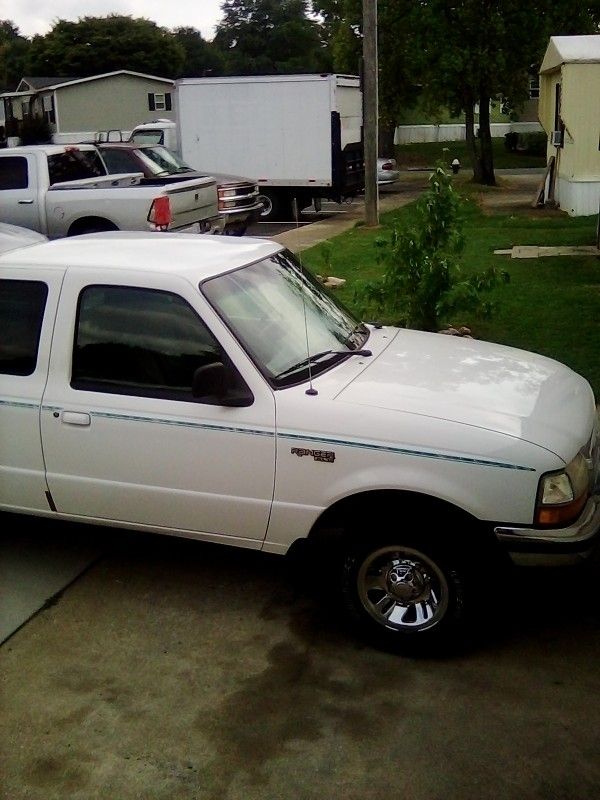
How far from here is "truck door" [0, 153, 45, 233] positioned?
1320 centimetres

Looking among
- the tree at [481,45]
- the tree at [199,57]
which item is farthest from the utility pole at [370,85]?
the tree at [199,57]

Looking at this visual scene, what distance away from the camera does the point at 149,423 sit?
4.47 metres

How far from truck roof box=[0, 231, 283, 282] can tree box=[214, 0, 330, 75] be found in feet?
227

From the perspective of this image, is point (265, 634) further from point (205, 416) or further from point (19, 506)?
point (19, 506)

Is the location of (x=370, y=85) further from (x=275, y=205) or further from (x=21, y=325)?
(x=21, y=325)

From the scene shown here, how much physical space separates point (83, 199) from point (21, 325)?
27.7 ft

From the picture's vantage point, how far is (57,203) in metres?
13.0

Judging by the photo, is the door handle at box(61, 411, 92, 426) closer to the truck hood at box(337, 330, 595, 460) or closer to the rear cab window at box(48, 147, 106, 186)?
the truck hood at box(337, 330, 595, 460)

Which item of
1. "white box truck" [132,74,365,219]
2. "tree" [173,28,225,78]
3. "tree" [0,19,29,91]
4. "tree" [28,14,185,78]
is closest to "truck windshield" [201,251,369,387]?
"white box truck" [132,74,365,219]

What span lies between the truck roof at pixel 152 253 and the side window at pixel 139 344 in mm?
157

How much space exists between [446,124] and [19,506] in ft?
178

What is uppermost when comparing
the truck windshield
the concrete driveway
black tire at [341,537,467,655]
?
the truck windshield

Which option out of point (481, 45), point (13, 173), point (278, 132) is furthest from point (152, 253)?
point (481, 45)

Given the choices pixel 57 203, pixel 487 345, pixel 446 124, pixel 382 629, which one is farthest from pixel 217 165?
pixel 446 124
